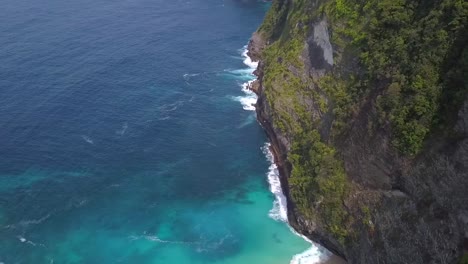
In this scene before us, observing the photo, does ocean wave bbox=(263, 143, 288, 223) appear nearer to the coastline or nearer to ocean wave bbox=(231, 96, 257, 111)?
the coastline

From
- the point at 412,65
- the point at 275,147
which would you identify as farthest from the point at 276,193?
the point at 412,65

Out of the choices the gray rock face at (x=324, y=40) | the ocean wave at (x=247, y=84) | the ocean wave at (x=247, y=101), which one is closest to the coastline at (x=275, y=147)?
the ocean wave at (x=247, y=84)

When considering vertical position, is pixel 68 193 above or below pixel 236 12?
below

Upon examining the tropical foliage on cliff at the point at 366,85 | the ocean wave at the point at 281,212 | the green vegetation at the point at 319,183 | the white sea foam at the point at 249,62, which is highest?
the tropical foliage on cliff at the point at 366,85

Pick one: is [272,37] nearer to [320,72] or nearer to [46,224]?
[320,72]

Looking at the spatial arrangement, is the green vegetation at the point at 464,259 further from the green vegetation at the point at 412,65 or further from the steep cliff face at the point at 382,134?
the green vegetation at the point at 412,65

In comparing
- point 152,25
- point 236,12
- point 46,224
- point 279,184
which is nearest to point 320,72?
point 279,184
